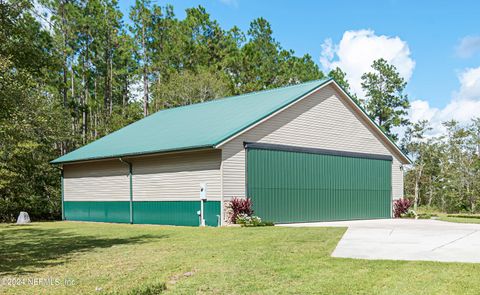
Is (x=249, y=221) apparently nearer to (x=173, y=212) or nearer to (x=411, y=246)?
(x=173, y=212)

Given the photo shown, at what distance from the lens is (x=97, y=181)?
25812 mm

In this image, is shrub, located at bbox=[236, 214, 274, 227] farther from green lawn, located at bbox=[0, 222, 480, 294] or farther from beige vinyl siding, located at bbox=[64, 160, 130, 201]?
beige vinyl siding, located at bbox=[64, 160, 130, 201]

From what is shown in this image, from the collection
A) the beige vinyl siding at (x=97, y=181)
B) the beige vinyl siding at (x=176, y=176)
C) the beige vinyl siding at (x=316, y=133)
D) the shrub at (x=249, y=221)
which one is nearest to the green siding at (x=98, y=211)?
the beige vinyl siding at (x=97, y=181)

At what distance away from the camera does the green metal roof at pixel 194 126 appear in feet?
68.0

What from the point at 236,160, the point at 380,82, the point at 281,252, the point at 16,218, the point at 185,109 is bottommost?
the point at 16,218

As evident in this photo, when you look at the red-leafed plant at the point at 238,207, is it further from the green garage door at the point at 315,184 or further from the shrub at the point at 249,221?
the green garage door at the point at 315,184

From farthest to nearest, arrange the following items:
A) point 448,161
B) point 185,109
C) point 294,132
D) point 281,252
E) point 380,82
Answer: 1. point 380,82
2. point 448,161
3. point 185,109
4. point 294,132
5. point 281,252

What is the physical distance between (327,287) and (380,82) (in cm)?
4883

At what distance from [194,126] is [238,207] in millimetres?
5665

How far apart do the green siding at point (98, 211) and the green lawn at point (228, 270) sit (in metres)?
11.0

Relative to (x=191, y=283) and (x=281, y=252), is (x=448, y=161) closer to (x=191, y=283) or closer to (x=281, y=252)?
(x=281, y=252)

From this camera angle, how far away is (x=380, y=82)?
5347cm

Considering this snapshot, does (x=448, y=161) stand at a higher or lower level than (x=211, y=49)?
lower

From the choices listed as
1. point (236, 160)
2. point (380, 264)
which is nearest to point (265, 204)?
point (236, 160)
